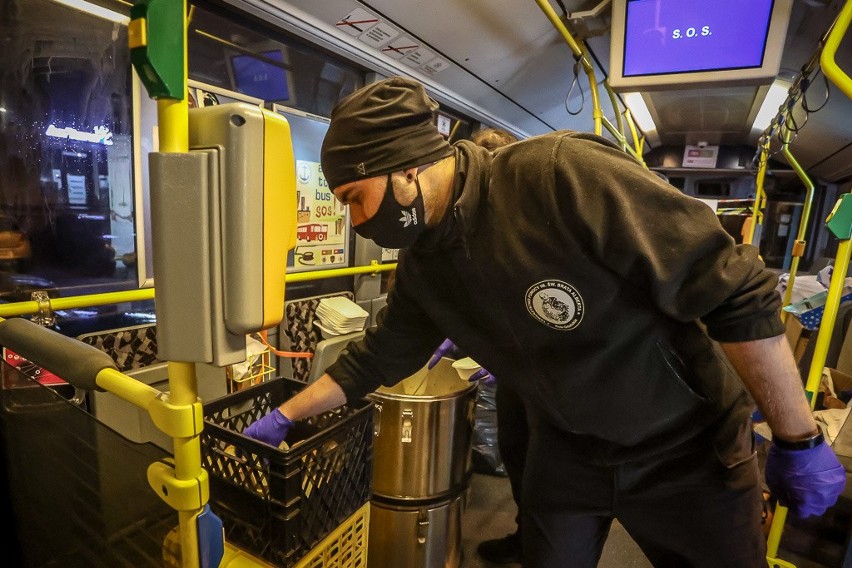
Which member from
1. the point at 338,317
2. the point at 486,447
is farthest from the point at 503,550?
the point at 338,317

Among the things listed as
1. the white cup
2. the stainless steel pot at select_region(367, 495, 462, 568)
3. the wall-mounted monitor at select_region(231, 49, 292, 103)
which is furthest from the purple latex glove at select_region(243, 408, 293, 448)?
the wall-mounted monitor at select_region(231, 49, 292, 103)

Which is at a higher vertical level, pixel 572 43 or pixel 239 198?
pixel 572 43

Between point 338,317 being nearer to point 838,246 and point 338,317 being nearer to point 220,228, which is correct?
point 220,228

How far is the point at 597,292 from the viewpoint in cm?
112

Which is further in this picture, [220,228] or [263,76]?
[263,76]

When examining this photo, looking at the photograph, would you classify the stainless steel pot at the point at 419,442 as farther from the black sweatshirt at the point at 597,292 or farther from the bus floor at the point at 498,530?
the black sweatshirt at the point at 597,292

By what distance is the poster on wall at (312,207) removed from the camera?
2.75 metres

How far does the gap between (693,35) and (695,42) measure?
39 millimetres

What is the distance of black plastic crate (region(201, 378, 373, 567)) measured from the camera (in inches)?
37.9

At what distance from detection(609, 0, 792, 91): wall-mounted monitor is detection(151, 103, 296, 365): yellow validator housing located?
2.71 metres

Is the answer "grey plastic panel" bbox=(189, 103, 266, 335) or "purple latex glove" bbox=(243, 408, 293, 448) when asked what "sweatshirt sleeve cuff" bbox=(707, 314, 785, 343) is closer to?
"grey plastic panel" bbox=(189, 103, 266, 335)

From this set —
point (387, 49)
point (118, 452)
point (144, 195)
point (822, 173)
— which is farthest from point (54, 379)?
point (822, 173)

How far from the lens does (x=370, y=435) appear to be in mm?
1228

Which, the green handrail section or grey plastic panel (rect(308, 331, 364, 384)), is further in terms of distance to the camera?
grey plastic panel (rect(308, 331, 364, 384))
